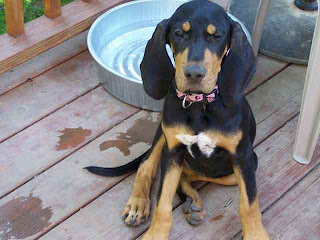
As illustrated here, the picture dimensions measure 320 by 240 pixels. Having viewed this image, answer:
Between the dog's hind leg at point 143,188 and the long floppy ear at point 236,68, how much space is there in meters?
0.59

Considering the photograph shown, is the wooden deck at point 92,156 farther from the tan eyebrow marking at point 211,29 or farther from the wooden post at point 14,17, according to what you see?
the tan eyebrow marking at point 211,29

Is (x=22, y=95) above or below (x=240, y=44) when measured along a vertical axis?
below

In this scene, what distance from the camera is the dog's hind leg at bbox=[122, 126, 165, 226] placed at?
9.84 feet

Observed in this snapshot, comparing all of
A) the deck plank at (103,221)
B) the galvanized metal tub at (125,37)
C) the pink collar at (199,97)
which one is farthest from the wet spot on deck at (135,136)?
the pink collar at (199,97)

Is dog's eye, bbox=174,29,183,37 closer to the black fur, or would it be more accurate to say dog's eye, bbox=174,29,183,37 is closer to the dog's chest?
the black fur

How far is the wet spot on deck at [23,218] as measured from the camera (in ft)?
9.79

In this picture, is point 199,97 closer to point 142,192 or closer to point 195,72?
point 195,72

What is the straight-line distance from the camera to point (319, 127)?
320 centimetres

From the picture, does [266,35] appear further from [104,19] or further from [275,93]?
[104,19]

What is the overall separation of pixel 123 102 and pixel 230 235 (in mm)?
1192

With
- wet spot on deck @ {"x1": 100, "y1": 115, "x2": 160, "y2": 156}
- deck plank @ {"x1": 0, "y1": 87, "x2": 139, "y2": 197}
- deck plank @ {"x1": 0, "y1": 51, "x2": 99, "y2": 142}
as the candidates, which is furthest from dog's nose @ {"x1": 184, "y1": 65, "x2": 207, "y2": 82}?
deck plank @ {"x1": 0, "y1": 51, "x2": 99, "y2": 142}

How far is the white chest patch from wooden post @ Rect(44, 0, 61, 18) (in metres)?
1.62

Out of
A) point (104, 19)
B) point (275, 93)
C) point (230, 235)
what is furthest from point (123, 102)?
point (230, 235)

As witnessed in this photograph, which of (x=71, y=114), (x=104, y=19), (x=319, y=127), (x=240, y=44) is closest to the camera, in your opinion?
(x=240, y=44)
